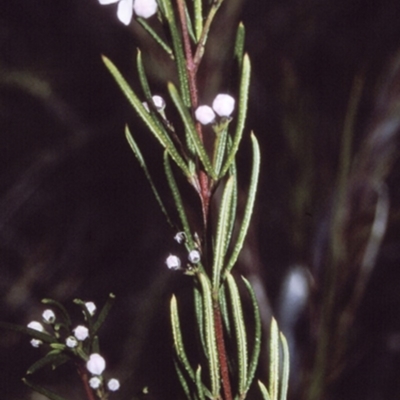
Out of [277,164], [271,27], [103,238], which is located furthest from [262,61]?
[103,238]

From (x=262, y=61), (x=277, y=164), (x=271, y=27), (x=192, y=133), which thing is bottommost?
(x=192, y=133)

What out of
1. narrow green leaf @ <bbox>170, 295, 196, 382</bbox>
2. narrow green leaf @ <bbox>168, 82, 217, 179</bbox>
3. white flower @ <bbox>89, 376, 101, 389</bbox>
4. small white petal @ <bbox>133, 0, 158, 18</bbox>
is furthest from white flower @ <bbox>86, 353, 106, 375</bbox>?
small white petal @ <bbox>133, 0, 158, 18</bbox>

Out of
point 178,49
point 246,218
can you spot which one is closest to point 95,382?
point 246,218

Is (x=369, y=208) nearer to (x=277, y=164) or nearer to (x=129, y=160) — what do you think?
(x=277, y=164)

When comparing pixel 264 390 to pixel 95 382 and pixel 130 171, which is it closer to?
pixel 95 382

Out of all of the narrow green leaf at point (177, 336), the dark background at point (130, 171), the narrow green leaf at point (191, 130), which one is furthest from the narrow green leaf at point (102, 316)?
the dark background at point (130, 171)

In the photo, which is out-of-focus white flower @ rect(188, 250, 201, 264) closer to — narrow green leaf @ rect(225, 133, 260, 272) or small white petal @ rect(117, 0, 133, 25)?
narrow green leaf @ rect(225, 133, 260, 272)
